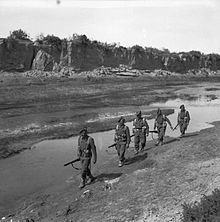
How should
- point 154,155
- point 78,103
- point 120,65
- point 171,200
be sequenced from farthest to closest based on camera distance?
point 120,65
point 78,103
point 154,155
point 171,200

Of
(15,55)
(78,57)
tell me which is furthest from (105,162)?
(78,57)

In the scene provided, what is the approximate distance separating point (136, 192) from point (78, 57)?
73999mm

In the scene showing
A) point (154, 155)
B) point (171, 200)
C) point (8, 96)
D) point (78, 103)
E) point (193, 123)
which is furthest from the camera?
point (8, 96)

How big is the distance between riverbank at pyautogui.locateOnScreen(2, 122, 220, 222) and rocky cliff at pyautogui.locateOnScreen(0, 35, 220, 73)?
57.3m

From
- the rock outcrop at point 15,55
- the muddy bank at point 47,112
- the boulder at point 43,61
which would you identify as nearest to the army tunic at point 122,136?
the muddy bank at point 47,112

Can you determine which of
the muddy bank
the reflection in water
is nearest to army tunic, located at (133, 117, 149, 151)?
the reflection in water

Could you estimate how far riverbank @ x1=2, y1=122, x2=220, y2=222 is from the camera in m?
9.64

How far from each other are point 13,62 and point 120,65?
33.0m

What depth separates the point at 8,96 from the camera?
4391 centimetres

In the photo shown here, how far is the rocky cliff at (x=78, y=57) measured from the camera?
229ft

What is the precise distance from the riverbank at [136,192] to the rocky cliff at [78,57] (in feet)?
188

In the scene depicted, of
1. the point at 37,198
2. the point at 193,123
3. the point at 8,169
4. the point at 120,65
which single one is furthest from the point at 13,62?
the point at 37,198

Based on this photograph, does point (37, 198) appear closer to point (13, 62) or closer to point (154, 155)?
point (154, 155)

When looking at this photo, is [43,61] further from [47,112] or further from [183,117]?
[183,117]
